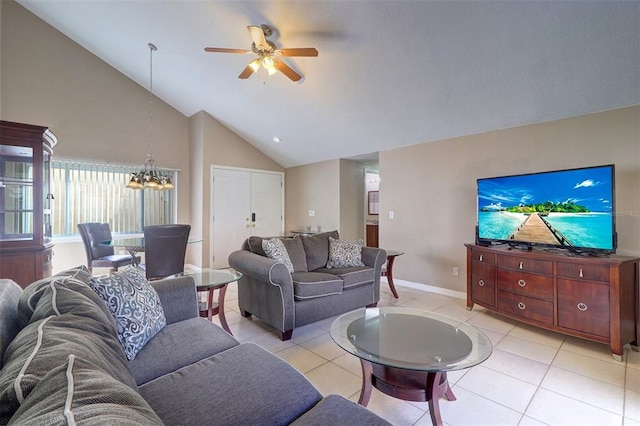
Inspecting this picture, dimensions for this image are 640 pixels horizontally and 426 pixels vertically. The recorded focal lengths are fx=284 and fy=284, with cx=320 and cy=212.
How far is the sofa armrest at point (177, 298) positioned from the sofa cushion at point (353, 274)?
152 cm

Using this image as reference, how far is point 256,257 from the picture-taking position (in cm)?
278

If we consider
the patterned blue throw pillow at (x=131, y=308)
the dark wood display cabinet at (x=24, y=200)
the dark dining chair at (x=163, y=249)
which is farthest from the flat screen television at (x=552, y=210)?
the dark wood display cabinet at (x=24, y=200)

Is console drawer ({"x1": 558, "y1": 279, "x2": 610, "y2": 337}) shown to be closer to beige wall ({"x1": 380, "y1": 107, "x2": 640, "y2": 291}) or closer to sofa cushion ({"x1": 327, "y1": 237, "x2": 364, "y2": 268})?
beige wall ({"x1": 380, "y1": 107, "x2": 640, "y2": 291})

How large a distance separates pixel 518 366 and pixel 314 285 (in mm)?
1744

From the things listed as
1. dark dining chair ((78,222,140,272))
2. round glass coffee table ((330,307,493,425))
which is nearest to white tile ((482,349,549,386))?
round glass coffee table ((330,307,493,425))

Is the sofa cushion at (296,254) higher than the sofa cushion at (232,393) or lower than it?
higher

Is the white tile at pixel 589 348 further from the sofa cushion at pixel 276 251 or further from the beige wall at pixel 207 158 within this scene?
the beige wall at pixel 207 158

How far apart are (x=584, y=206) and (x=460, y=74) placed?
5.46 ft

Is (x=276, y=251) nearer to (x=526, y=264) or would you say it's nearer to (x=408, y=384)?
(x=408, y=384)

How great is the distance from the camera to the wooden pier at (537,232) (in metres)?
2.73

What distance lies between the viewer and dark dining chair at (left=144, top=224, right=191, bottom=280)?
3.25 meters

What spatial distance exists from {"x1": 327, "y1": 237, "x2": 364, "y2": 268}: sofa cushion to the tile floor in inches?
30.2


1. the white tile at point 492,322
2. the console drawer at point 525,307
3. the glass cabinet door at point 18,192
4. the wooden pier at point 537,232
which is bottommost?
the white tile at point 492,322

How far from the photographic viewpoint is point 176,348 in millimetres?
1520
